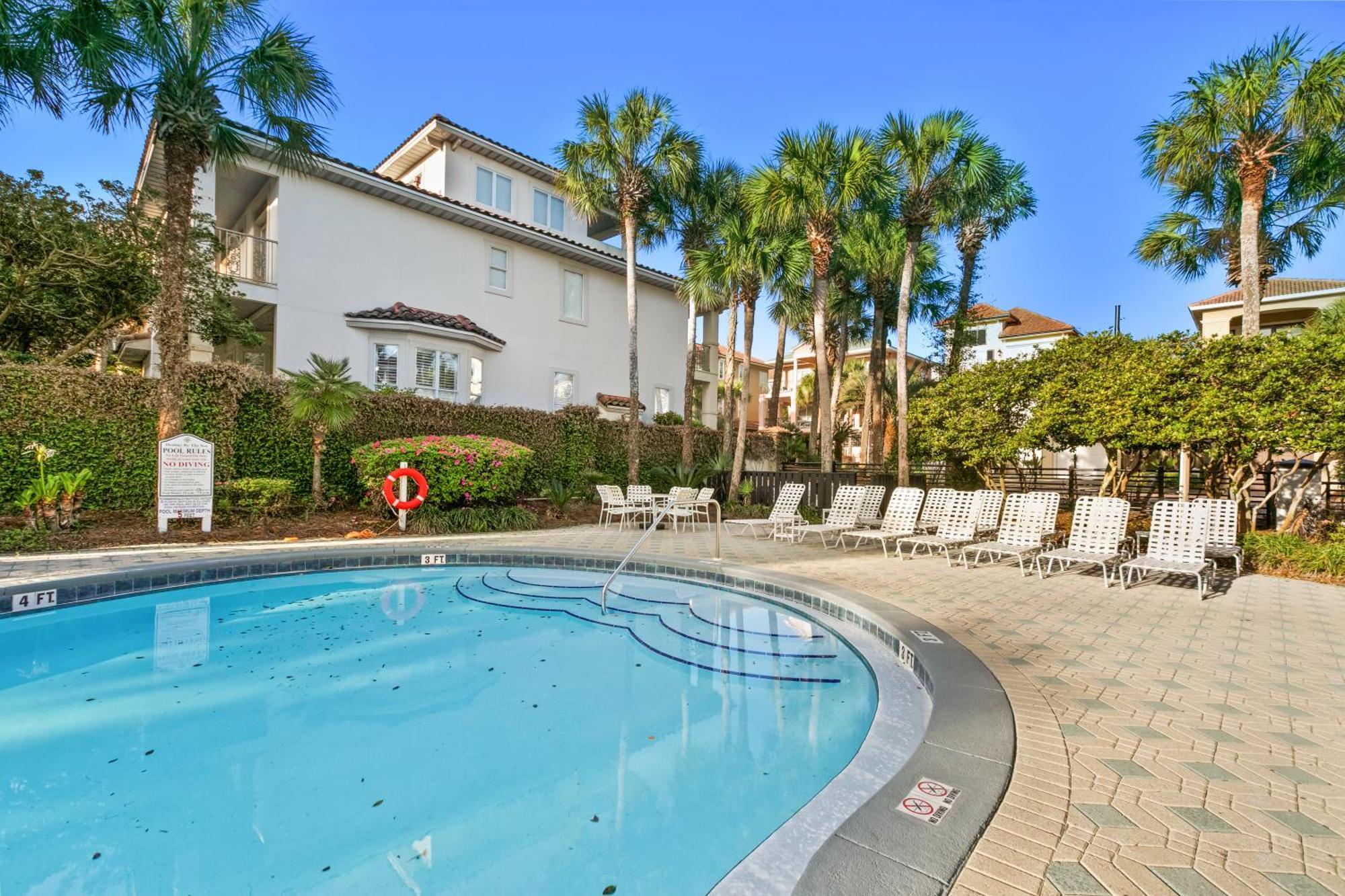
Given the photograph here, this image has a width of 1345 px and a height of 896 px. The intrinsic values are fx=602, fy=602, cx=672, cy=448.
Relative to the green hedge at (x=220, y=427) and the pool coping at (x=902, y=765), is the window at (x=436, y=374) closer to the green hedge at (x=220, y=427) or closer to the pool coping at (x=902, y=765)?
the green hedge at (x=220, y=427)

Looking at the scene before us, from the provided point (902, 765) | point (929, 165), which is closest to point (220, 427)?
point (902, 765)

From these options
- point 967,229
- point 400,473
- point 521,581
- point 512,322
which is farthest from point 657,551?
point 967,229

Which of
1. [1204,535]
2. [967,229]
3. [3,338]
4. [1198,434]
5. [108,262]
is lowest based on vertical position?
[1204,535]

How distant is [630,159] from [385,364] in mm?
8160

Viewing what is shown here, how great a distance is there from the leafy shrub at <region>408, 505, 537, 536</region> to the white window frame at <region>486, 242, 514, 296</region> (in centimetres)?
785

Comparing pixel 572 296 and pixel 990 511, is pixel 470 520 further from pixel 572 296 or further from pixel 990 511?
pixel 572 296

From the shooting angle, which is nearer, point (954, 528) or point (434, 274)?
point (954, 528)

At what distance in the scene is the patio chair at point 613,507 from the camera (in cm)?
1316

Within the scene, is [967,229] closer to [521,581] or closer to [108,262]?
[521,581]

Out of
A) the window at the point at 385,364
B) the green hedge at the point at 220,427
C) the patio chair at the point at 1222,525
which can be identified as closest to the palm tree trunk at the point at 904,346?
the patio chair at the point at 1222,525

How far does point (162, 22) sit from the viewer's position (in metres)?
9.01

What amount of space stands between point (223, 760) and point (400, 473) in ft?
Result: 26.2

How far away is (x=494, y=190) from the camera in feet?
62.0

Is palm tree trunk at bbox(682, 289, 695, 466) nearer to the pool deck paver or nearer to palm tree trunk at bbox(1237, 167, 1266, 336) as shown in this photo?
the pool deck paver
